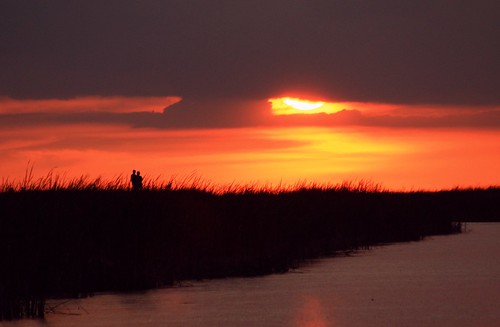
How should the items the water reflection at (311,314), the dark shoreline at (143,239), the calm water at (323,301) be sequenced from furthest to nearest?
the dark shoreline at (143,239)
the calm water at (323,301)
the water reflection at (311,314)

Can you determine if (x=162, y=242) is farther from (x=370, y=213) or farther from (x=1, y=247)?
(x=370, y=213)

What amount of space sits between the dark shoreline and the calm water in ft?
1.33

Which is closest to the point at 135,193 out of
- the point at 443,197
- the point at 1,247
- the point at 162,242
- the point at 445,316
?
the point at 162,242

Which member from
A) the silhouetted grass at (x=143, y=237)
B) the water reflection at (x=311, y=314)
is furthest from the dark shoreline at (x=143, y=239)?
the water reflection at (x=311, y=314)

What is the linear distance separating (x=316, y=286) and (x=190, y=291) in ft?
6.84

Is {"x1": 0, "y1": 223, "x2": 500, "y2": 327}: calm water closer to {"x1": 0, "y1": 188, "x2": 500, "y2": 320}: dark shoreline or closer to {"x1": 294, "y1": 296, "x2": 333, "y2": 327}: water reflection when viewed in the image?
{"x1": 294, "y1": 296, "x2": 333, "y2": 327}: water reflection

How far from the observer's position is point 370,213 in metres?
27.0

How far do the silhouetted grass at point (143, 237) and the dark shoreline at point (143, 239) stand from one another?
2cm

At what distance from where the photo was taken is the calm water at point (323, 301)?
38.1 ft

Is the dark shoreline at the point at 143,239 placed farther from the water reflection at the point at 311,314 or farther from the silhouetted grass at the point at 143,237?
the water reflection at the point at 311,314

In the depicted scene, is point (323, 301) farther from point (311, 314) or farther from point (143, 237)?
point (143, 237)

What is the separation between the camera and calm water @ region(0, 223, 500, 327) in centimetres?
1160

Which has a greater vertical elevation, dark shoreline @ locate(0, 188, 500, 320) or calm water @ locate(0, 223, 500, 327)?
dark shoreline @ locate(0, 188, 500, 320)

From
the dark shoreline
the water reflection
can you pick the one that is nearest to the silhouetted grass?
the dark shoreline
